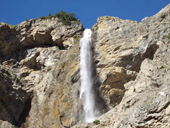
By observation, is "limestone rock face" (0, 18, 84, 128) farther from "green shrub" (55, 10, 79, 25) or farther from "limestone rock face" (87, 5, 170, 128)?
"limestone rock face" (87, 5, 170, 128)

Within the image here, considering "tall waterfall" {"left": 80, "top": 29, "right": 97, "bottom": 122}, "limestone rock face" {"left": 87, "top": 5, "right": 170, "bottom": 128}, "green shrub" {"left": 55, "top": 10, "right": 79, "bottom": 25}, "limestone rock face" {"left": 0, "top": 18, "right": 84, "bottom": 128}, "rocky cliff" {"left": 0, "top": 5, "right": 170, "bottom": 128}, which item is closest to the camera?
"limestone rock face" {"left": 87, "top": 5, "right": 170, "bottom": 128}

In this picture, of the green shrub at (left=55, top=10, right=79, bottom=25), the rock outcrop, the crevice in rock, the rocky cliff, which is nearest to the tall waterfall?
the crevice in rock

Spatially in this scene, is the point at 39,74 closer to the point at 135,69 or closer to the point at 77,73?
the point at 77,73

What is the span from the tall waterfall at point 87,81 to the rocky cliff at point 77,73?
519mm

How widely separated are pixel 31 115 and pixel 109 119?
11476mm

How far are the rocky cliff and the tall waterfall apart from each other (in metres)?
0.52

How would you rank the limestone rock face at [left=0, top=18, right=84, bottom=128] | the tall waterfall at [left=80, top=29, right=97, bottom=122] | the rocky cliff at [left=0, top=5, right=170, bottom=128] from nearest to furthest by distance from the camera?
the rocky cliff at [left=0, top=5, right=170, bottom=128] < the tall waterfall at [left=80, top=29, right=97, bottom=122] < the limestone rock face at [left=0, top=18, right=84, bottom=128]

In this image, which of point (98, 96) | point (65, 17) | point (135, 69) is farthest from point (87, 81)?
point (65, 17)

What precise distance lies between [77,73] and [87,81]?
1359 millimetres

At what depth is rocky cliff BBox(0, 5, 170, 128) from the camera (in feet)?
51.3

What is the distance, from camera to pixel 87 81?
74.1 ft

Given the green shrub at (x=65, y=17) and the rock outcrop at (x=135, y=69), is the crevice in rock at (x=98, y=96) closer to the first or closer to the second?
the rock outcrop at (x=135, y=69)

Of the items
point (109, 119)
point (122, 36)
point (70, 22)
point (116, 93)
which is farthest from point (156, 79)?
point (70, 22)

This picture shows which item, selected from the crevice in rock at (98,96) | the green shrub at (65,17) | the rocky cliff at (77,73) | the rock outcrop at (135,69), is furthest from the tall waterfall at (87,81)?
the green shrub at (65,17)
